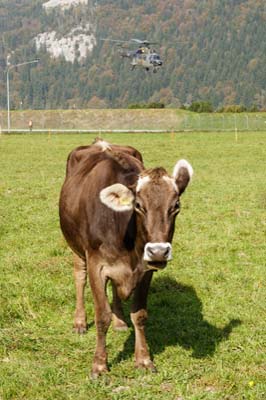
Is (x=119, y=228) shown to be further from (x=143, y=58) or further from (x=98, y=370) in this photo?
(x=143, y=58)

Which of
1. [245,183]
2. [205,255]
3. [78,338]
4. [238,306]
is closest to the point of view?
[78,338]

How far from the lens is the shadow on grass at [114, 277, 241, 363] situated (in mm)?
7133

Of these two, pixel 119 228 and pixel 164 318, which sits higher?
pixel 119 228

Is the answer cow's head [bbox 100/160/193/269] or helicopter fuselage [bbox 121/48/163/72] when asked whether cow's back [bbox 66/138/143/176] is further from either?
helicopter fuselage [bbox 121/48/163/72]

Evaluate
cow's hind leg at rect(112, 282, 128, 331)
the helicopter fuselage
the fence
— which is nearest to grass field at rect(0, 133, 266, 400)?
cow's hind leg at rect(112, 282, 128, 331)

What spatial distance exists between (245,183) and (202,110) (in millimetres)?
104328

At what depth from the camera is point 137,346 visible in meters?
6.61

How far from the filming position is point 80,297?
→ 26.0ft

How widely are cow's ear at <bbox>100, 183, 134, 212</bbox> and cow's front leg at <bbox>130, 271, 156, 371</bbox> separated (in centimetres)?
108

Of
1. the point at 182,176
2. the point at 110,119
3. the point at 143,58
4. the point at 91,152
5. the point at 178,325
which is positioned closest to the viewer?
the point at 182,176

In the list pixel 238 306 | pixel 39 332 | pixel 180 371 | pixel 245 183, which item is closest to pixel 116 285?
pixel 180 371

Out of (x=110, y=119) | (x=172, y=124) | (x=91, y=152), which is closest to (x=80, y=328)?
(x=91, y=152)

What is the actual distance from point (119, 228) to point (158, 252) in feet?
3.31

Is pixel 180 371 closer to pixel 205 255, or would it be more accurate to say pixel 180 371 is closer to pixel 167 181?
pixel 167 181
